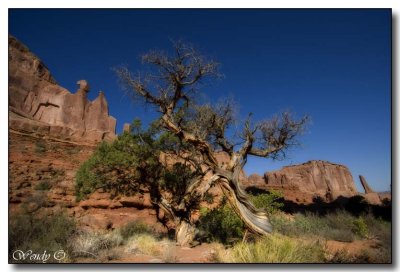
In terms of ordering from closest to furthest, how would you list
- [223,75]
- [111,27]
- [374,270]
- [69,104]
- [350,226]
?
[374,270], [111,27], [223,75], [350,226], [69,104]

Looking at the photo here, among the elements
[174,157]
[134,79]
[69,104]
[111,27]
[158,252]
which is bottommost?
[158,252]

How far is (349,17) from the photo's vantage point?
671 cm

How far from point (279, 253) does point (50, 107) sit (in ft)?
141

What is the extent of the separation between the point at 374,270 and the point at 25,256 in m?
7.07

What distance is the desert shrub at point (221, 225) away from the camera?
8977 mm

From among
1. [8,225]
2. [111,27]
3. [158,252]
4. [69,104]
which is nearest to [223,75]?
[111,27]

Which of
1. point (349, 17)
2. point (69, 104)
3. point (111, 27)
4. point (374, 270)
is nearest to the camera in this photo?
point (374, 270)

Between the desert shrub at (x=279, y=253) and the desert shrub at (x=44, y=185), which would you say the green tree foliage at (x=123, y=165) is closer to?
the desert shrub at (x=279, y=253)

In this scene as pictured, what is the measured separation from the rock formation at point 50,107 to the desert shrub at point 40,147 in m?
1.11

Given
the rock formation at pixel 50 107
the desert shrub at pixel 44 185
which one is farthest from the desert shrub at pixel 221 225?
the rock formation at pixel 50 107

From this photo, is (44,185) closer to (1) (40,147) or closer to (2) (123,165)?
(1) (40,147)

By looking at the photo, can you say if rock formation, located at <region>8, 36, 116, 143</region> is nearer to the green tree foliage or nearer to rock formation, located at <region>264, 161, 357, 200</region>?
the green tree foliage

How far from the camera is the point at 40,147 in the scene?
22297mm
